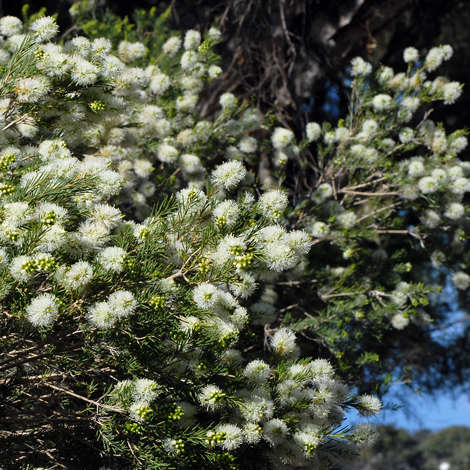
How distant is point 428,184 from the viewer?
3.36 metres

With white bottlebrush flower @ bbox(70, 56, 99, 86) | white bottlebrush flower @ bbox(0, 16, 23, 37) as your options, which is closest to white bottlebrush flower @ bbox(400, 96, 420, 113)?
white bottlebrush flower @ bbox(70, 56, 99, 86)

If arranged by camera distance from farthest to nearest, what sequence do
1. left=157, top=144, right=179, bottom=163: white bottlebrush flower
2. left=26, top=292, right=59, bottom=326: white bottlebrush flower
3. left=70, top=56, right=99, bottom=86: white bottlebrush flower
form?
left=157, top=144, right=179, bottom=163: white bottlebrush flower < left=70, top=56, right=99, bottom=86: white bottlebrush flower < left=26, top=292, right=59, bottom=326: white bottlebrush flower

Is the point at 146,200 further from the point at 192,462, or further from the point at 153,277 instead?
the point at 192,462

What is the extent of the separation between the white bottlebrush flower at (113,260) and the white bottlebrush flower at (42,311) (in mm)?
212

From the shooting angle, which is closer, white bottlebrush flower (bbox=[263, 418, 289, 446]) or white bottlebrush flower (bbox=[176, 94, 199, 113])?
white bottlebrush flower (bbox=[263, 418, 289, 446])

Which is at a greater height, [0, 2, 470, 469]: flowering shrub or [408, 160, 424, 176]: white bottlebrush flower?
[0, 2, 470, 469]: flowering shrub

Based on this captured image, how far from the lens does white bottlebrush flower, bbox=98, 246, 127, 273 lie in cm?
182

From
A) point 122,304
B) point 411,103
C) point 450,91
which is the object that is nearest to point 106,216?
point 122,304

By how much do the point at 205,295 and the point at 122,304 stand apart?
0.95ft

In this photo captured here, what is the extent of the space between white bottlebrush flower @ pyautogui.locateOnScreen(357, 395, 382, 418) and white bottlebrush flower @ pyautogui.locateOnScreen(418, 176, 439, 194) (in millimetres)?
1619

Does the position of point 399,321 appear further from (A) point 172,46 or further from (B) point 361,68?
(A) point 172,46

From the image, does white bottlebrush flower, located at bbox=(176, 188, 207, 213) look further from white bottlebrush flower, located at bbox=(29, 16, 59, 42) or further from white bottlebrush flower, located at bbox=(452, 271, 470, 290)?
white bottlebrush flower, located at bbox=(452, 271, 470, 290)

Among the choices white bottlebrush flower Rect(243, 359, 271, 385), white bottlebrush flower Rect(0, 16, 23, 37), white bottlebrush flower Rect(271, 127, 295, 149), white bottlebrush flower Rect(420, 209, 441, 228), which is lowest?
white bottlebrush flower Rect(420, 209, 441, 228)

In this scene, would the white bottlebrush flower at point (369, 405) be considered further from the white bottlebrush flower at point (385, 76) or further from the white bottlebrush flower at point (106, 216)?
the white bottlebrush flower at point (385, 76)
